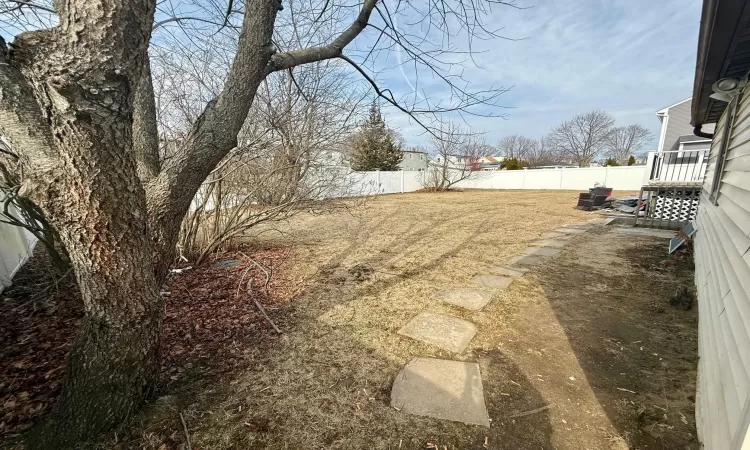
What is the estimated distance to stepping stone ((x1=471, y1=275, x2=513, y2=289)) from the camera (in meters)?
3.42

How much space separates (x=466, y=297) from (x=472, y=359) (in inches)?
41.3

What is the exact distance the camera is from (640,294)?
3.12 m

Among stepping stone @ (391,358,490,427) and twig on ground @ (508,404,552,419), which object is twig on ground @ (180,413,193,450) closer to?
stepping stone @ (391,358,490,427)

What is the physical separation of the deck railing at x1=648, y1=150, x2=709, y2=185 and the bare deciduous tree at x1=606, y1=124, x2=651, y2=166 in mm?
37354

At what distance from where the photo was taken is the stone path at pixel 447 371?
1.70 metres

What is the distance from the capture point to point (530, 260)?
4316 mm

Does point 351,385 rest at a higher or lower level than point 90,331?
lower

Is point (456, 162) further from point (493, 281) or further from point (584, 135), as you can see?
point (584, 135)

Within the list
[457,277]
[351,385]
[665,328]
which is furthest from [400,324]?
[665,328]

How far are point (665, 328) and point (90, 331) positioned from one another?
3944 millimetres

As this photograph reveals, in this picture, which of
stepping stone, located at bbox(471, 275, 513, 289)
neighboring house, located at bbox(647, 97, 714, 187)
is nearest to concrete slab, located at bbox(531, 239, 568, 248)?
stepping stone, located at bbox(471, 275, 513, 289)

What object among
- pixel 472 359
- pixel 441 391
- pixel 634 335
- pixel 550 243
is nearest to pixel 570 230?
pixel 550 243

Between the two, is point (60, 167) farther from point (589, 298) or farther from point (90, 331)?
point (589, 298)

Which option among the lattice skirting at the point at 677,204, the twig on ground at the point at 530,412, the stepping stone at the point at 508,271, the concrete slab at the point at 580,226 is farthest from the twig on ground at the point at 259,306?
the lattice skirting at the point at 677,204
